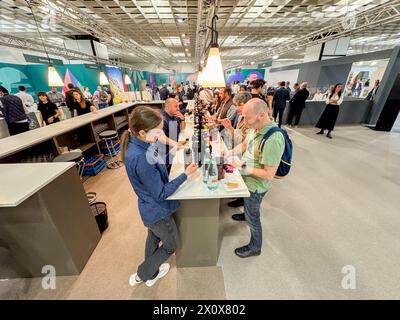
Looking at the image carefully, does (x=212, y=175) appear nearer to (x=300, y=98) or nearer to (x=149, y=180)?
(x=149, y=180)

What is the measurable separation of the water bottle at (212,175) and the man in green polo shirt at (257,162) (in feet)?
0.76

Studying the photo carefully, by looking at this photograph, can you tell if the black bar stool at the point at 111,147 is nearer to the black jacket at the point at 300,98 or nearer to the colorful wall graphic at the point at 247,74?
the black jacket at the point at 300,98

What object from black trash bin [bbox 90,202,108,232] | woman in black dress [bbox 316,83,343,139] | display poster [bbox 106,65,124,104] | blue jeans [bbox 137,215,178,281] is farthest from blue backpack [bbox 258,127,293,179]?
display poster [bbox 106,65,124,104]

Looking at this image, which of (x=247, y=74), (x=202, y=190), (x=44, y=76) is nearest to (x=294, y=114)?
(x=202, y=190)

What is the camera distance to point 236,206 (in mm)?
2664

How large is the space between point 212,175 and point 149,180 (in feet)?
2.15

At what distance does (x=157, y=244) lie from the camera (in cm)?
153

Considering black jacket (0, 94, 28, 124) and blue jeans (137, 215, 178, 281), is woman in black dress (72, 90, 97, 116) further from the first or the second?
blue jeans (137, 215, 178, 281)

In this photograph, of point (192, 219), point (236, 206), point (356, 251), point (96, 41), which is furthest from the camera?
point (96, 41)

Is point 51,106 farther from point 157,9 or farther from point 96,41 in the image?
point 96,41

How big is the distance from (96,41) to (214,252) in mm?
10266

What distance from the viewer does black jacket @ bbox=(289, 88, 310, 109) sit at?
6.01m
